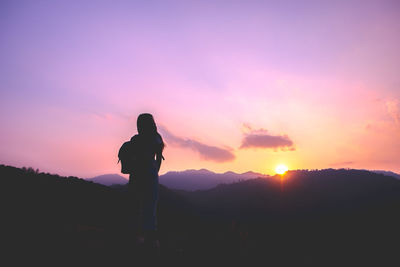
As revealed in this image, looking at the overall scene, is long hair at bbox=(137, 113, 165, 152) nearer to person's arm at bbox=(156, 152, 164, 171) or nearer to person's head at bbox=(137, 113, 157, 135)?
person's head at bbox=(137, 113, 157, 135)

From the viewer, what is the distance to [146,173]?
4.10 meters

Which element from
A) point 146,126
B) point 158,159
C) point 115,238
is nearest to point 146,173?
point 158,159

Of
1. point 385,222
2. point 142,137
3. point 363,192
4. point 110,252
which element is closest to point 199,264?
point 110,252

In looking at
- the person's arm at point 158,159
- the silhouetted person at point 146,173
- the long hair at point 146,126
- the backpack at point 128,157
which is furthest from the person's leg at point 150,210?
the long hair at point 146,126

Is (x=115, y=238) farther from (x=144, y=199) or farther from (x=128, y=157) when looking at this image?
(x=128, y=157)

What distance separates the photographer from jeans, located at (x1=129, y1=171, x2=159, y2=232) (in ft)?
12.8

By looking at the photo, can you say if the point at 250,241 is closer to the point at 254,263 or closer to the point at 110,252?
the point at 254,263

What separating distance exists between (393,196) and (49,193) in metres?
86.9

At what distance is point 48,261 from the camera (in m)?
2.88

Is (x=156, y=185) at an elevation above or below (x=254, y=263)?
above

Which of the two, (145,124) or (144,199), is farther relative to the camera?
(145,124)

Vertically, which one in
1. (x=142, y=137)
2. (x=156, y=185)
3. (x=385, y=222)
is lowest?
(x=385, y=222)

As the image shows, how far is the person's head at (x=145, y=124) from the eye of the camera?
431 cm

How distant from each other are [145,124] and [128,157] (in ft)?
2.24
